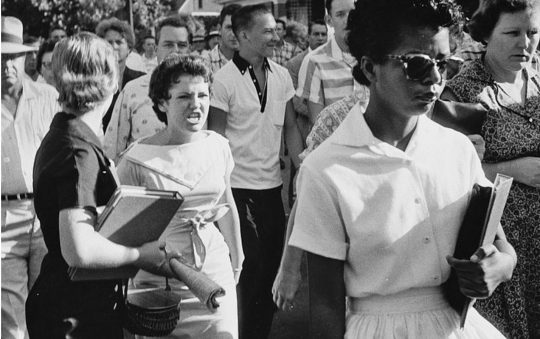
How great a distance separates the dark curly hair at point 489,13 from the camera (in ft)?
13.0

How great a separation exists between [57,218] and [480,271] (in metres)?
1.65

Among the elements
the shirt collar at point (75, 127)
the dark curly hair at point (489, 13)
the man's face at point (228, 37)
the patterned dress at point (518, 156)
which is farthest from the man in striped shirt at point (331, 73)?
the shirt collar at point (75, 127)

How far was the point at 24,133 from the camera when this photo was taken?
5.11 m

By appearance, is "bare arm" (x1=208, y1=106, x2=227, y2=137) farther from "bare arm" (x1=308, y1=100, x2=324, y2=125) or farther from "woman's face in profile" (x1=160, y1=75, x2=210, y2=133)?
"woman's face in profile" (x1=160, y1=75, x2=210, y2=133)

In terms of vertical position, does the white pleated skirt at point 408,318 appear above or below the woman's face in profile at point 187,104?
below

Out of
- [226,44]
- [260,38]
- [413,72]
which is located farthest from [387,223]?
[226,44]

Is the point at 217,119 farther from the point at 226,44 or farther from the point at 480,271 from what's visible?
the point at 480,271

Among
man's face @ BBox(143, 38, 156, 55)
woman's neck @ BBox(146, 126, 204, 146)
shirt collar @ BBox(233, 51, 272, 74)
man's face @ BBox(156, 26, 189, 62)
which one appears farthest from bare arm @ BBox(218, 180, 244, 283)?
man's face @ BBox(143, 38, 156, 55)

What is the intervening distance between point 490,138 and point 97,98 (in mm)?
1858

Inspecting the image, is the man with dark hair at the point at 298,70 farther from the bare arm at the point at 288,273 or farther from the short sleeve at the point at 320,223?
the short sleeve at the point at 320,223

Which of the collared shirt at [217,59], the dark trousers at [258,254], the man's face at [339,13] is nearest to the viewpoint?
the dark trousers at [258,254]

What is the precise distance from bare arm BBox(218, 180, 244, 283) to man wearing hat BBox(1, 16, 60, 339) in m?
1.18

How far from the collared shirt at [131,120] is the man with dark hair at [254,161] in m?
0.43

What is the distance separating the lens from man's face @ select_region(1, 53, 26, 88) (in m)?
5.18
